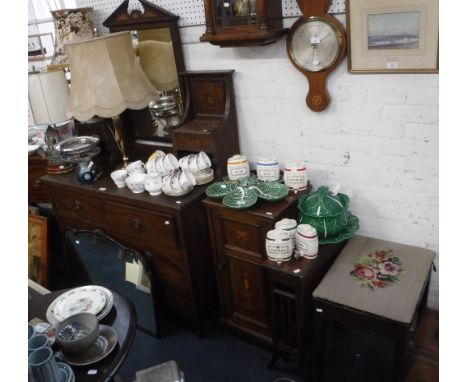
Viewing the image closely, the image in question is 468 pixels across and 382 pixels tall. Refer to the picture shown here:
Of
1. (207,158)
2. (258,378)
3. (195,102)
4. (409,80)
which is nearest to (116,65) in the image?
(195,102)

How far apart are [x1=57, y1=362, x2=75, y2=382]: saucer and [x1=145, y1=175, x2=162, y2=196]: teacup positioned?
100 centimetres

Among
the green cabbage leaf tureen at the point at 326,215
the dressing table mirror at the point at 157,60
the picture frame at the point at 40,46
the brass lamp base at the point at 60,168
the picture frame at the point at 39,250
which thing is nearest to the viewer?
the green cabbage leaf tureen at the point at 326,215

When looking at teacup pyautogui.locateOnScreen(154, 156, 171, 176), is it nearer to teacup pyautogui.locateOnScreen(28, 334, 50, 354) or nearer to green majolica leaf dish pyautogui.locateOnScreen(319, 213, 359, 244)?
green majolica leaf dish pyautogui.locateOnScreen(319, 213, 359, 244)

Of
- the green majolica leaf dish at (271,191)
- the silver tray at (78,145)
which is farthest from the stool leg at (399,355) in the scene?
the silver tray at (78,145)

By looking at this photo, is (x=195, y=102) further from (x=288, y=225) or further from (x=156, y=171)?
(x=288, y=225)

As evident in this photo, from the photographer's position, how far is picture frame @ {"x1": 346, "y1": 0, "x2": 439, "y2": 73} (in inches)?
61.5

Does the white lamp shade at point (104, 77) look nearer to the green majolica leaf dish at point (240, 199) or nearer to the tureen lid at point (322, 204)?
the green majolica leaf dish at point (240, 199)

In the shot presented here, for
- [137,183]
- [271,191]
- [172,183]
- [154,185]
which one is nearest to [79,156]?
[137,183]

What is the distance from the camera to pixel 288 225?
1740 millimetres

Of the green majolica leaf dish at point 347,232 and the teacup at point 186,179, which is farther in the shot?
the teacup at point 186,179

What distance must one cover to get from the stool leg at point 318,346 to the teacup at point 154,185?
950mm

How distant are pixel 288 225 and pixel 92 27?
169 centimetres

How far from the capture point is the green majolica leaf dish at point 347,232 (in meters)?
1.83

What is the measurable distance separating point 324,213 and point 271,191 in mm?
266
